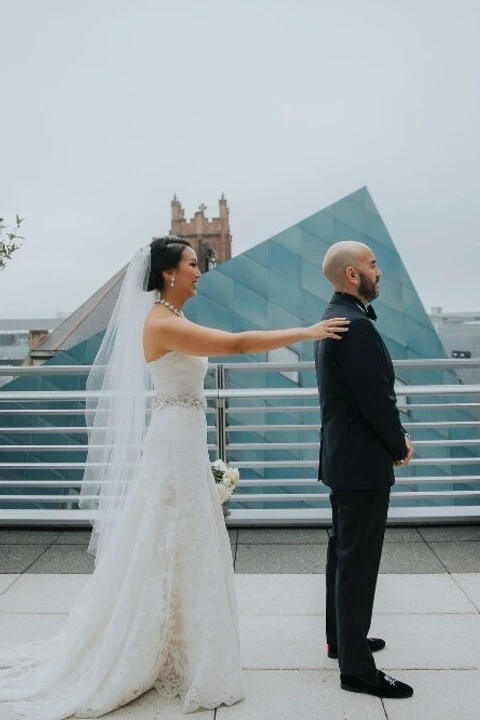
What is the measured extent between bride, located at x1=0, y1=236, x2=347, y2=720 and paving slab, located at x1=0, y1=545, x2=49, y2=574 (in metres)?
1.49

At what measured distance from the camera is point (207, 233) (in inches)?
2803

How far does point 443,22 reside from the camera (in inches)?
315

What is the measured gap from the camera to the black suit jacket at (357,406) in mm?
2404

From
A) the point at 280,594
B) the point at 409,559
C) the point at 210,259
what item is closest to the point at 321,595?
the point at 280,594

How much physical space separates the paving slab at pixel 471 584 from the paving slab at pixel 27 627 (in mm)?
2271

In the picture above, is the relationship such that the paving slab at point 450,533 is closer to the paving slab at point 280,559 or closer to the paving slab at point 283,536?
the paving slab at point 283,536

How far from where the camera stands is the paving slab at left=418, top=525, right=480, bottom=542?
478 cm

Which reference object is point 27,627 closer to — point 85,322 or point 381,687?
point 381,687

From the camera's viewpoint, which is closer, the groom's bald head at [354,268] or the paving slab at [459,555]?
the groom's bald head at [354,268]

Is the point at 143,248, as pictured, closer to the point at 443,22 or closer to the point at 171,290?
the point at 171,290

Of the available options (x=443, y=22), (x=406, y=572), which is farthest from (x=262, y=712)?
(x=443, y=22)

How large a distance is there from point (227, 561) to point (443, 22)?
7801mm

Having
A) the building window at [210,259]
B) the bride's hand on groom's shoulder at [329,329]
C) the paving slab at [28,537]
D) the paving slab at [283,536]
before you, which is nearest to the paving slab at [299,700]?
the bride's hand on groom's shoulder at [329,329]

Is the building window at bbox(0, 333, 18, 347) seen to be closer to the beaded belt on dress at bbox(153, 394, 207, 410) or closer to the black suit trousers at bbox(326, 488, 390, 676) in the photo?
the beaded belt on dress at bbox(153, 394, 207, 410)
